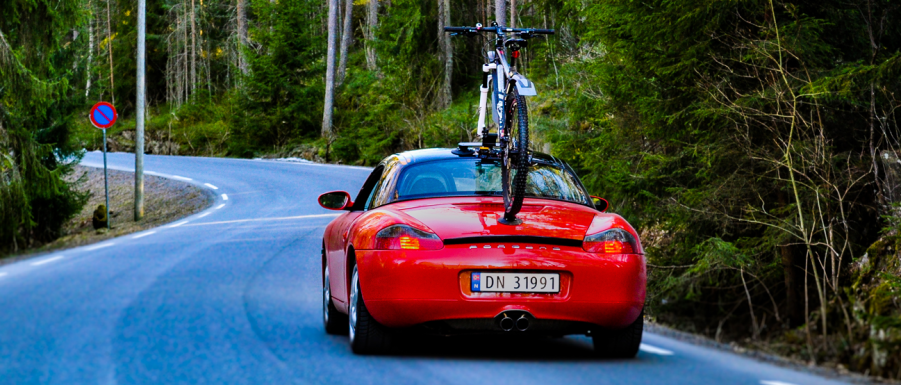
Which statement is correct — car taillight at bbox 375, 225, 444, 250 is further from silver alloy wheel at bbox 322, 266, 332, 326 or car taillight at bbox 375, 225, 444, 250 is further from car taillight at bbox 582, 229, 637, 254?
silver alloy wheel at bbox 322, 266, 332, 326

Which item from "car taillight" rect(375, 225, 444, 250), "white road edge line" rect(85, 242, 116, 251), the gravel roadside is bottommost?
the gravel roadside

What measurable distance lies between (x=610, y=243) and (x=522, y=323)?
0.74 metres

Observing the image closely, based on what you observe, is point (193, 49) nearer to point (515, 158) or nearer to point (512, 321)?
point (515, 158)

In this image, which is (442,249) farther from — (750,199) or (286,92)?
(286,92)

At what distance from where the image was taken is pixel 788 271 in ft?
34.8

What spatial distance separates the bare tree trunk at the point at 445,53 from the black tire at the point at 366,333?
104 feet

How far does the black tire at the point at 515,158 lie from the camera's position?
6141 millimetres

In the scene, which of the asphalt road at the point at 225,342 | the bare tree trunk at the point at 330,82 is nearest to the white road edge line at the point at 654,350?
the asphalt road at the point at 225,342

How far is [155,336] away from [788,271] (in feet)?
22.3

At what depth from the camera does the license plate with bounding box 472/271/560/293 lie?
19.3 feet

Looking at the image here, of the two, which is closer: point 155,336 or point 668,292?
point 155,336

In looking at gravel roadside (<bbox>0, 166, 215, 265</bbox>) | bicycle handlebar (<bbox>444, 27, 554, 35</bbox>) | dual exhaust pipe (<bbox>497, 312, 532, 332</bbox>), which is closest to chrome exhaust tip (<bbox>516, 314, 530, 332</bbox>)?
dual exhaust pipe (<bbox>497, 312, 532, 332</bbox>)

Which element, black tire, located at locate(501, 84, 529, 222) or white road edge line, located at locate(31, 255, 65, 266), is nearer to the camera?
black tire, located at locate(501, 84, 529, 222)

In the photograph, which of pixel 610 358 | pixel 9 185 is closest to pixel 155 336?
pixel 610 358
